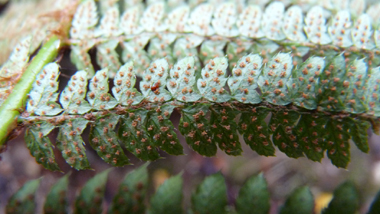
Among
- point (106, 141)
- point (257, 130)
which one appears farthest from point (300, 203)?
point (106, 141)

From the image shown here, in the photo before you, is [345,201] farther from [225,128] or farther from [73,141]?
[73,141]

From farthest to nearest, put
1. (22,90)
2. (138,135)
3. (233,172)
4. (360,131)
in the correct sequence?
(233,172) < (22,90) < (138,135) < (360,131)

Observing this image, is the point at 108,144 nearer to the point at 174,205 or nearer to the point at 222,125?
the point at 174,205

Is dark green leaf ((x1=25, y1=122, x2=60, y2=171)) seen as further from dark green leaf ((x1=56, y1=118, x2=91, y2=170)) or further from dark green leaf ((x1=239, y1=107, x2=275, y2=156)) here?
dark green leaf ((x1=239, y1=107, x2=275, y2=156))

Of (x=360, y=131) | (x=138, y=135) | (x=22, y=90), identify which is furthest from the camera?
(x=22, y=90)

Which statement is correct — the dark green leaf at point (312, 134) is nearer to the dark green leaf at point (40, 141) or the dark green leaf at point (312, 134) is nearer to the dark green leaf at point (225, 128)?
the dark green leaf at point (225, 128)

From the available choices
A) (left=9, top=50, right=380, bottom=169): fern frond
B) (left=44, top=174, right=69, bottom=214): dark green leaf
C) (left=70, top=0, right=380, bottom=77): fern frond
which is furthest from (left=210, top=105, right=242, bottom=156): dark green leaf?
(left=44, top=174, right=69, bottom=214): dark green leaf

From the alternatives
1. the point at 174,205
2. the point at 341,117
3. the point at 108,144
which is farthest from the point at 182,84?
the point at 341,117
